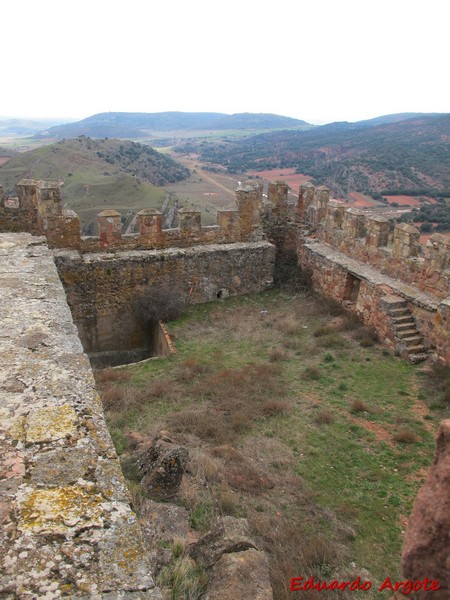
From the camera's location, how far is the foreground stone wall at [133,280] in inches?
355

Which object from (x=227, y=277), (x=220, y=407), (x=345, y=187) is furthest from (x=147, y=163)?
(x=220, y=407)

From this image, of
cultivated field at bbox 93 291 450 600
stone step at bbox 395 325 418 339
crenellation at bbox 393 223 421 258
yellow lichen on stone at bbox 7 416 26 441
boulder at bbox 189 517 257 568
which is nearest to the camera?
yellow lichen on stone at bbox 7 416 26 441

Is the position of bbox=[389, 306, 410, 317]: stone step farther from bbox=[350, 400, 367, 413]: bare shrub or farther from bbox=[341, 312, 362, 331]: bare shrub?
bbox=[350, 400, 367, 413]: bare shrub

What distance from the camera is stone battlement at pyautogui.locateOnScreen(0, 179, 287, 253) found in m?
8.84

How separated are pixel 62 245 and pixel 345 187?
28918 millimetres

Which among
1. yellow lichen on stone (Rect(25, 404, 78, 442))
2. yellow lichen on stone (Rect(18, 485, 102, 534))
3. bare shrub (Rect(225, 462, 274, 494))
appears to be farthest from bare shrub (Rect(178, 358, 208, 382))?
yellow lichen on stone (Rect(18, 485, 102, 534))

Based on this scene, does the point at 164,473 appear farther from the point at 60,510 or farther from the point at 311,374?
the point at 311,374

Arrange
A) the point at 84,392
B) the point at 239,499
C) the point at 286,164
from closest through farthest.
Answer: the point at 84,392 < the point at 239,499 < the point at 286,164

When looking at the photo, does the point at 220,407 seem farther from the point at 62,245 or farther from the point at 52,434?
the point at 62,245

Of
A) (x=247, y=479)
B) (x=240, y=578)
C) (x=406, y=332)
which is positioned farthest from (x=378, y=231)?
(x=240, y=578)

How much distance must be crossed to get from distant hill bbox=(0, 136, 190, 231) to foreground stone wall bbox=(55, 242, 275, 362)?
34.8 ft

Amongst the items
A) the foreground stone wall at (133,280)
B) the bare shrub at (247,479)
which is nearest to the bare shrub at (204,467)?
the bare shrub at (247,479)

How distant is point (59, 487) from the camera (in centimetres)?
256

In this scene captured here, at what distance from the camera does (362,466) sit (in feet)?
17.1
